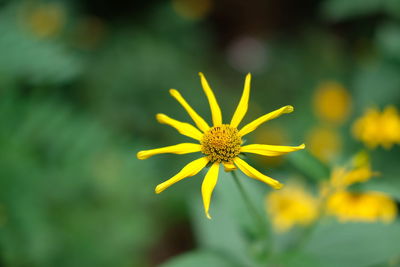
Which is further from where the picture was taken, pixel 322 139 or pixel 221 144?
pixel 322 139

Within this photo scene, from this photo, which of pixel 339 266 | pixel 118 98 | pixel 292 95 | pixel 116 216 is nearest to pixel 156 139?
pixel 118 98

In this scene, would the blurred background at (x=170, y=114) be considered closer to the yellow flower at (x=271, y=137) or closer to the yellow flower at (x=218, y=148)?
the yellow flower at (x=271, y=137)

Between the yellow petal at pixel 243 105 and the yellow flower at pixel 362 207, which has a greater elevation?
the yellow flower at pixel 362 207

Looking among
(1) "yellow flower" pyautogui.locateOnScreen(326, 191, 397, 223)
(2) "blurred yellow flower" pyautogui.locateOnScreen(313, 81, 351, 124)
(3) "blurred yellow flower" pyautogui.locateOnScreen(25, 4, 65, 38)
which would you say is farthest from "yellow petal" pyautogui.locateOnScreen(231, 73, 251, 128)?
(3) "blurred yellow flower" pyautogui.locateOnScreen(25, 4, 65, 38)

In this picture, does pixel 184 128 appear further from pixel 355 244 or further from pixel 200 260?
pixel 355 244

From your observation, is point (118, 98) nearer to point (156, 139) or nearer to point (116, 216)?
point (156, 139)

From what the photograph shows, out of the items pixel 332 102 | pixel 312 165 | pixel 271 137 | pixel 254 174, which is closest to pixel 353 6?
pixel 332 102

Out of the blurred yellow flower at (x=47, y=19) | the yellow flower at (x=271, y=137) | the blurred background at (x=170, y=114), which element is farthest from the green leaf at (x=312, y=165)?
the blurred yellow flower at (x=47, y=19)
